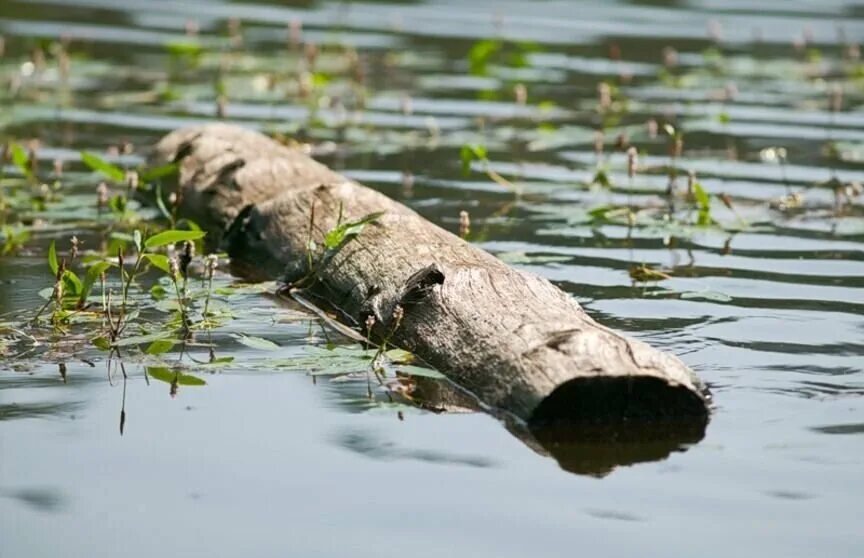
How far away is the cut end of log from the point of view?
165 inches

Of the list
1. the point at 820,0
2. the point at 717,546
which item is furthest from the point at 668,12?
the point at 717,546

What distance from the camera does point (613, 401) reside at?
13.9 ft

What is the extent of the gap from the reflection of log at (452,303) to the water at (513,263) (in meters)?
0.16

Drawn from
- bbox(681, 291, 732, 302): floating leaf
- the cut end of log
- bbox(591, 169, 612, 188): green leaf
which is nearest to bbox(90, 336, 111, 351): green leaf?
the cut end of log

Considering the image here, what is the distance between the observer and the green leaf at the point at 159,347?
5.00 m

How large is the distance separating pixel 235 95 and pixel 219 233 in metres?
3.71

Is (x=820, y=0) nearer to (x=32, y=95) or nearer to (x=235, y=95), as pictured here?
(x=235, y=95)

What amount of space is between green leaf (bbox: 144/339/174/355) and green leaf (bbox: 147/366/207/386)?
0.16m

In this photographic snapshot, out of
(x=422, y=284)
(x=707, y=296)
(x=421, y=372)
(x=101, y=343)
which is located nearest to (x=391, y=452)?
(x=421, y=372)

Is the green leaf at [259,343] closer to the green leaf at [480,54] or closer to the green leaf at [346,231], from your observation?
the green leaf at [346,231]

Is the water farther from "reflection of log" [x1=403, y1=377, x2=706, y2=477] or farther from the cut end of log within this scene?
the cut end of log

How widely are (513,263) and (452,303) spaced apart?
1.73m

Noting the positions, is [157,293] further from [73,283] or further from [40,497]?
[40,497]

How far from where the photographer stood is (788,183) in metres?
8.07
